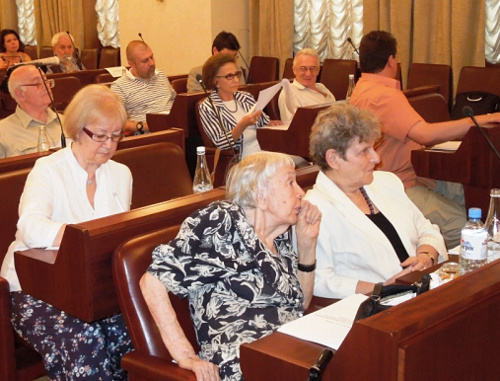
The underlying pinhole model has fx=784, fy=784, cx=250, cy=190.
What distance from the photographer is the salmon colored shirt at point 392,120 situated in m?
3.90

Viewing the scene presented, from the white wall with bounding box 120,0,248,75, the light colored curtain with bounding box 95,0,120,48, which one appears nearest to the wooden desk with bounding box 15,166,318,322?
the white wall with bounding box 120,0,248,75

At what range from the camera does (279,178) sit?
2326mm

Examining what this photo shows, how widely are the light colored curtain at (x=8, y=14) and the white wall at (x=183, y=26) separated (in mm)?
3905

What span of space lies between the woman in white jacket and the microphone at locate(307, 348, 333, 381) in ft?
3.10

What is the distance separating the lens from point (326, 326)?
190cm

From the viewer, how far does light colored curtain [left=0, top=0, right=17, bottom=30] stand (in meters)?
12.5

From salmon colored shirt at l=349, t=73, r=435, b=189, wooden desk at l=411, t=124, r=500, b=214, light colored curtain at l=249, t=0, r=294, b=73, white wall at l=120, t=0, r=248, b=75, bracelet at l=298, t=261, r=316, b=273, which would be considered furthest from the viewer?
white wall at l=120, t=0, r=248, b=75

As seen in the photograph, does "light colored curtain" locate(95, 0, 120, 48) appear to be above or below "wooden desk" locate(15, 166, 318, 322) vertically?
above

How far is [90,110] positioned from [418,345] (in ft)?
5.75

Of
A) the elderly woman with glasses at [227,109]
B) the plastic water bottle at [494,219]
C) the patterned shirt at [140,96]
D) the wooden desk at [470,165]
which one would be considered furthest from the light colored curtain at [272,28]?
the plastic water bottle at [494,219]

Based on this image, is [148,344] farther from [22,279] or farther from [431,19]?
[431,19]

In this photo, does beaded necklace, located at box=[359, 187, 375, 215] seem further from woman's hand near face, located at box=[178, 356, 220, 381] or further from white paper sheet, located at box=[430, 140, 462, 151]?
white paper sheet, located at box=[430, 140, 462, 151]

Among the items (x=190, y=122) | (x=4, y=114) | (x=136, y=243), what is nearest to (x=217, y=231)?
(x=136, y=243)

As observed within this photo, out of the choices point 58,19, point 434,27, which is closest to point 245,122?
point 434,27
